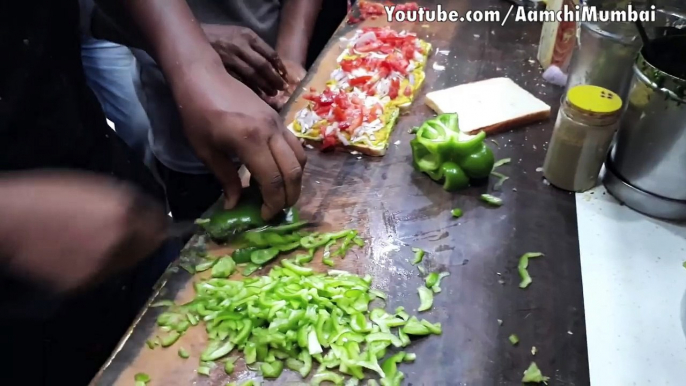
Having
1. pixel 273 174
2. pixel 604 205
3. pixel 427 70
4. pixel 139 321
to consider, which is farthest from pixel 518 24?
pixel 139 321

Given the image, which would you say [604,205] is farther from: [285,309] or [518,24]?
[518,24]

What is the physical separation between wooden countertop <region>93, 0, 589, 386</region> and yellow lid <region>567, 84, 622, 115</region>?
19cm

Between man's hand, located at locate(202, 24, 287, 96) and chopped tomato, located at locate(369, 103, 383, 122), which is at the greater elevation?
man's hand, located at locate(202, 24, 287, 96)

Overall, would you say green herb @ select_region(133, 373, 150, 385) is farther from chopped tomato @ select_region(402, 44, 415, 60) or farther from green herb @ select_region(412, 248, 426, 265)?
chopped tomato @ select_region(402, 44, 415, 60)

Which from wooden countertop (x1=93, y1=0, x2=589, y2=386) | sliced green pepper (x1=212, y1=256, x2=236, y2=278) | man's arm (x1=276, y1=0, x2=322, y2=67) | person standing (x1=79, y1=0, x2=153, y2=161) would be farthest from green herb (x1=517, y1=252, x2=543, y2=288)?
person standing (x1=79, y1=0, x2=153, y2=161)

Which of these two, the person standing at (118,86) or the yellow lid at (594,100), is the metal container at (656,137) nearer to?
the yellow lid at (594,100)

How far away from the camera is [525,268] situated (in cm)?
100

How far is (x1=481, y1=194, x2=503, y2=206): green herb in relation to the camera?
3.73 feet

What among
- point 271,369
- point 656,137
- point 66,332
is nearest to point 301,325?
point 271,369

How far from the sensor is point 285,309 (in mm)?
886

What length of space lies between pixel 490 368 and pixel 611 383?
176 mm

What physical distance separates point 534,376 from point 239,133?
566 millimetres

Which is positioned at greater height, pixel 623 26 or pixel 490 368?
pixel 623 26

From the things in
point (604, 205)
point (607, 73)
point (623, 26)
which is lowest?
point (604, 205)
